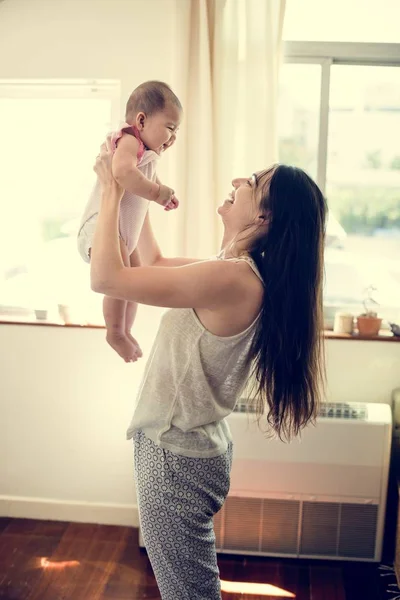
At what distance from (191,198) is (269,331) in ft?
4.61

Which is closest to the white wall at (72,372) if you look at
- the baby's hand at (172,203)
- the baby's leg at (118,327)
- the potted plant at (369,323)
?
the potted plant at (369,323)

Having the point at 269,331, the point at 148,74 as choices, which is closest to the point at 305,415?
the point at 269,331

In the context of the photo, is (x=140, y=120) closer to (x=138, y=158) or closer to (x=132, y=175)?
(x=138, y=158)

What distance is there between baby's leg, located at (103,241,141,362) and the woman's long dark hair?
0.42m

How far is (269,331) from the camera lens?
136cm

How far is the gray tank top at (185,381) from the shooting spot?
1341 mm

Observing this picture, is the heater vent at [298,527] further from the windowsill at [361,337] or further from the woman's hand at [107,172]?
the woman's hand at [107,172]

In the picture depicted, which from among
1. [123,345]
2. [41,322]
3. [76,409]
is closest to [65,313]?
[41,322]

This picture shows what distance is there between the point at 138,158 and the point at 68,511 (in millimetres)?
2014

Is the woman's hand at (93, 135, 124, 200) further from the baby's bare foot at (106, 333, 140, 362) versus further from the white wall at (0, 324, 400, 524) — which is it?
the white wall at (0, 324, 400, 524)

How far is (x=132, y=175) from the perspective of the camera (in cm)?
136

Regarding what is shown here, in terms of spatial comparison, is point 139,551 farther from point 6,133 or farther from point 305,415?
point 6,133

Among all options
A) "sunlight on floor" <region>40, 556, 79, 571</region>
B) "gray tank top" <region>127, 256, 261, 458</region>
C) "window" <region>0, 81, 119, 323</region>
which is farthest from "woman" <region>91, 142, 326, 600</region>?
"window" <region>0, 81, 119, 323</region>

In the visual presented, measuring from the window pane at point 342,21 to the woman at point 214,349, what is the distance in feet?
5.57
